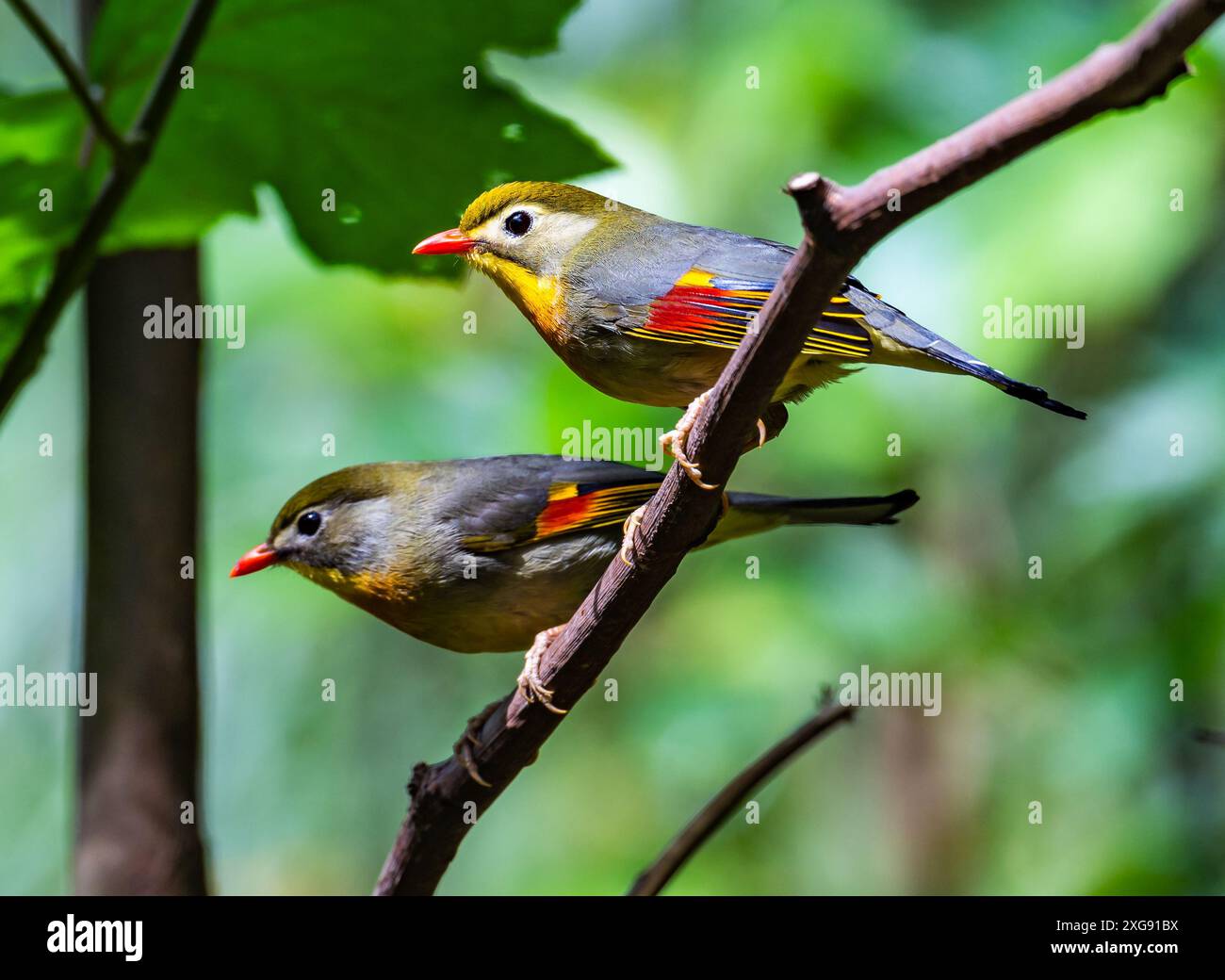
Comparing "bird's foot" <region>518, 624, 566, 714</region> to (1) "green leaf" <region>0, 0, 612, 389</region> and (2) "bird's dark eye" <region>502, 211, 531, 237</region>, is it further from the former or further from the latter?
(1) "green leaf" <region>0, 0, 612, 389</region>

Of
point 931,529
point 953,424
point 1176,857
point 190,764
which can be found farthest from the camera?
point 931,529

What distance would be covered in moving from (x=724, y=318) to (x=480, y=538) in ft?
3.78

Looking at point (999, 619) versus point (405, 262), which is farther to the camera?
point (999, 619)

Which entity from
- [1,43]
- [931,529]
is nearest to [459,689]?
[931,529]

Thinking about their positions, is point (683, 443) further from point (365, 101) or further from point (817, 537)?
point (817, 537)

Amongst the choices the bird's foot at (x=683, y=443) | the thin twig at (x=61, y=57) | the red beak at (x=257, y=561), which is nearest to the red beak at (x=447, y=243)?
the bird's foot at (x=683, y=443)

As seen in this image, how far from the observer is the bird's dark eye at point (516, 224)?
2.30 m

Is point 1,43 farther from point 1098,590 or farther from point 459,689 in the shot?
point 1098,590

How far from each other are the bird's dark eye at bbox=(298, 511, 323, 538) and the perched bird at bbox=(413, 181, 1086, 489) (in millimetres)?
1064

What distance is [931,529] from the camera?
5711 mm

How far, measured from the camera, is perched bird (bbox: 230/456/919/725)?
2.94 meters

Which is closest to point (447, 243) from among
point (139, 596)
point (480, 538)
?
point (480, 538)

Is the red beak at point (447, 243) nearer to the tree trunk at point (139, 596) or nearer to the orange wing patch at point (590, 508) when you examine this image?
the orange wing patch at point (590, 508)
